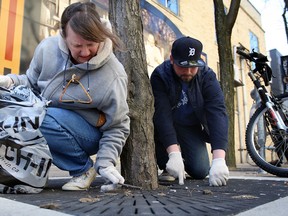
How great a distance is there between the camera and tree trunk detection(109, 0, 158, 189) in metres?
1.95

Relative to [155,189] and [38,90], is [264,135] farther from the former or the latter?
[38,90]

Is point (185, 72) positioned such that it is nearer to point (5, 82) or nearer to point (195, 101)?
point (195, 101)

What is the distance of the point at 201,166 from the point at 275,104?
1083mm

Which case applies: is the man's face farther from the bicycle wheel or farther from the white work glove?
the bicycle wheel

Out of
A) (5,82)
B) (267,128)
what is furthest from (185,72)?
(267,128)

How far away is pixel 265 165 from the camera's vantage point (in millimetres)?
3250

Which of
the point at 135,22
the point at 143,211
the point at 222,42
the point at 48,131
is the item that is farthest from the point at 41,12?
the point at 143,211

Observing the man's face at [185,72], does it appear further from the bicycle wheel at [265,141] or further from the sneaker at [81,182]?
the bicycle wheel at [265,141]

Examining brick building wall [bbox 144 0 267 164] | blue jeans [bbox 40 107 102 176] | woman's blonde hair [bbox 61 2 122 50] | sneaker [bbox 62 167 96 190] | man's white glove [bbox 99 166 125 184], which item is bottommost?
sneaker [bbox 62 167 96 190]

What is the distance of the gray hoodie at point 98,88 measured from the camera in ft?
5.84

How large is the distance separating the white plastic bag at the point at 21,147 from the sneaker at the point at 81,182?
16 centimetres

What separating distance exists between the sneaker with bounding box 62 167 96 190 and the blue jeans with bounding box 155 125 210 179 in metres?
1.06

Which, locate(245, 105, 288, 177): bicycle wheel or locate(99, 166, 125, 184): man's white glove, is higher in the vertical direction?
locate(245, 105, 288, 177): bicycle wheel

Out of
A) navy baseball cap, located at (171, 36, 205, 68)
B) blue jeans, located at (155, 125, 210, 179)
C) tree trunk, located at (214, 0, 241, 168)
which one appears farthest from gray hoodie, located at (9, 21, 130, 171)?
tree trunk, located at (214, 0, 241, 168)
